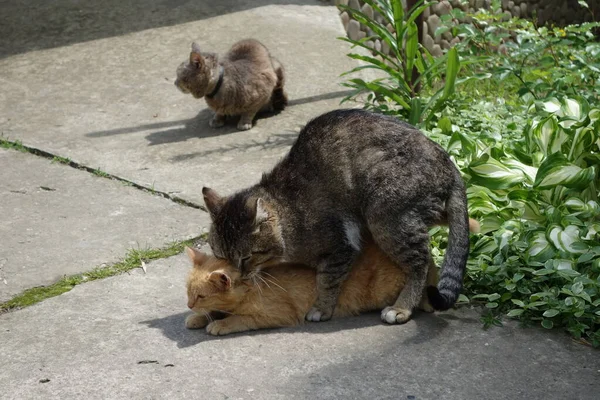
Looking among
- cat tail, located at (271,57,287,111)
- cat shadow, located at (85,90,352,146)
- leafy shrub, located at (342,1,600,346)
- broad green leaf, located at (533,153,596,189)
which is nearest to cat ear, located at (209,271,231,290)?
leafy shrub, located at (342,1,600,346)

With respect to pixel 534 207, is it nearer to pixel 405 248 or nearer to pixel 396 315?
pixel 405 248

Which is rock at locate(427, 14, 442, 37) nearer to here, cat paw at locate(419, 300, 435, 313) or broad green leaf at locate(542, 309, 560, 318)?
cat paw at locate(419, 300, 435, 313)

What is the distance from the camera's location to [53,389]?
12.6ft

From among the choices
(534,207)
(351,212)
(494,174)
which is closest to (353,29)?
(494,174)

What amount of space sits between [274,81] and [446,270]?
3.68 m

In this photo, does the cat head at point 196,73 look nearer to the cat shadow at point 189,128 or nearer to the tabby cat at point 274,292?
the cat shadow at point 189,128

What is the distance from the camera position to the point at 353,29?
10734 millimetres

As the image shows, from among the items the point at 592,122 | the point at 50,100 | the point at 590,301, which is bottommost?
the point at 50,100

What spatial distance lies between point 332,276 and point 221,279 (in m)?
0.60

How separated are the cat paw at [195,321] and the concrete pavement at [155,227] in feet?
0.14

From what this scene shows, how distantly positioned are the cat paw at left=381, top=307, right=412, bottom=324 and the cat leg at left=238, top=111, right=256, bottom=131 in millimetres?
3361

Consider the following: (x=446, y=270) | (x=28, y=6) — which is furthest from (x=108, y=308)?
(x=28, y=6)

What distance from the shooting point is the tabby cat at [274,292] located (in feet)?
14.4

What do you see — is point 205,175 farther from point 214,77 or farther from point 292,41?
point 292,41
